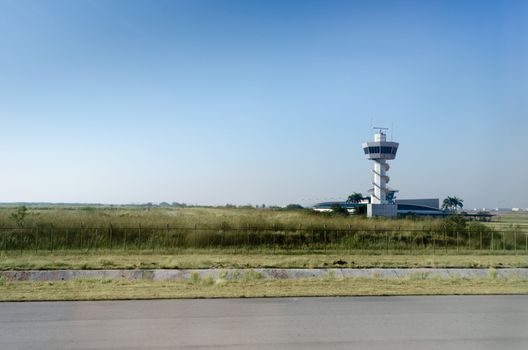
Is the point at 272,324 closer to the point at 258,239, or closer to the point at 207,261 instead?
the point at 207,261

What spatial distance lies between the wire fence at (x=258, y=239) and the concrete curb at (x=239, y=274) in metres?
9.56

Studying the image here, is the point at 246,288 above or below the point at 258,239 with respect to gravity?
below

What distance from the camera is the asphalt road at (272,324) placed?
8000 mm

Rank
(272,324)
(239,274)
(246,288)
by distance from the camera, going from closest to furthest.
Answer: (272,324) < (246,288) < (239,274)

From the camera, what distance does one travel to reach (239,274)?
17641 mm

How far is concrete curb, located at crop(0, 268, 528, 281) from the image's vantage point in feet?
57.0

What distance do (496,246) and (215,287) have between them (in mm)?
26262

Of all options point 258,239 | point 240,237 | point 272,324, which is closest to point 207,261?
point 240,237

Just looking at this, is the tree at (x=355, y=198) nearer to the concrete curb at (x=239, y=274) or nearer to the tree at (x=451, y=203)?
the tree at (x=451, y=203)

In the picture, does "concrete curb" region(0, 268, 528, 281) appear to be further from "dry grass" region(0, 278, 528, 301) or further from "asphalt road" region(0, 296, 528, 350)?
"asphalt road" region(0, 296, 528, 350)

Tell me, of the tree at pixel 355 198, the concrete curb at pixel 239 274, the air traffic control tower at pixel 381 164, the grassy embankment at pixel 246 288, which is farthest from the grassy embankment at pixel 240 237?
the tree at pixel 355 198

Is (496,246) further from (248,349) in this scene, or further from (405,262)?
(248,349)

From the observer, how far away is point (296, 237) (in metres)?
34.2

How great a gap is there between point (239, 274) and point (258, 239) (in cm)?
1492
